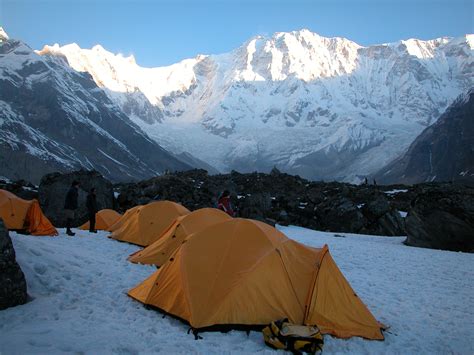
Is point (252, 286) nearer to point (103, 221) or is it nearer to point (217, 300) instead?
point (217, 300)

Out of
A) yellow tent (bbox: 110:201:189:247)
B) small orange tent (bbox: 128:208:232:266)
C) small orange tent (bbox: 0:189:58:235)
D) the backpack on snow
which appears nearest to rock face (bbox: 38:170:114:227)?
small orange tent (bbox: 0:189:58:235)

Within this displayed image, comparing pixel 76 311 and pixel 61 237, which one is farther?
pixel 61 237

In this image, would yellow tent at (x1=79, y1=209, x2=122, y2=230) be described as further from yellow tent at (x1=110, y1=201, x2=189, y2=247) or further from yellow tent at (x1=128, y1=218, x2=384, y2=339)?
yellow tent at (x1=128, y1=218, x2=384, y2=339)

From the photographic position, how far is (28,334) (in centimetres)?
748

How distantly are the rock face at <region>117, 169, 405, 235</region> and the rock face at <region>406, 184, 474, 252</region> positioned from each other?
21.4 feet

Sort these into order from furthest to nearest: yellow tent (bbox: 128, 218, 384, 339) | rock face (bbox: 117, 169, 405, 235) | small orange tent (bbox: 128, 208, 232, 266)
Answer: rock face (bbox: 117, 169, 405, 235) < small orange tent (bbox: 128, 208, 232, 266) < yellow tent (bbox: 128, 218, 384, 339)

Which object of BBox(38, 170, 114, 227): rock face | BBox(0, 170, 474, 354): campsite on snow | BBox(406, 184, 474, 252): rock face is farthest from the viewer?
BBox(38, 170, 114, 227): rock face

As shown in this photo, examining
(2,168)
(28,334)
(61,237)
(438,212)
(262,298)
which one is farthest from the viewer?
(2,168)

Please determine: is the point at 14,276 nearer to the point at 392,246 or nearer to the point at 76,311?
the point at 76,311

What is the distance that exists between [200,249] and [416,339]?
4.91 metres

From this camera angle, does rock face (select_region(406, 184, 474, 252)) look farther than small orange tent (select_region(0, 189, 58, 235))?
Yes

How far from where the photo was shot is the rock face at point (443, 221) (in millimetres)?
21125

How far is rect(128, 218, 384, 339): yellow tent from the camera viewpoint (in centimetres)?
910

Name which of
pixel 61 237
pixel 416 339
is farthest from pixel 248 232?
pixel 61 237
